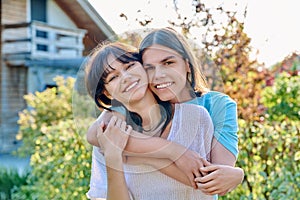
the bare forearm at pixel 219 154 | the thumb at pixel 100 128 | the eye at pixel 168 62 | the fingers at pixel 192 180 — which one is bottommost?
the fingers at pixel 192 180

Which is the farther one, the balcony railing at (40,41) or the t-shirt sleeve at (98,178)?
the balcony railing at (40,41)

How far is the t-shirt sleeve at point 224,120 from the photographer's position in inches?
40.9

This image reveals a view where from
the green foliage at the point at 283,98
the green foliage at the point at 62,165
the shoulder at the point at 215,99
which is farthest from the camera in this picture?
the green foliage at the point at 283,98

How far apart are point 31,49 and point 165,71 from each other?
8911 mm

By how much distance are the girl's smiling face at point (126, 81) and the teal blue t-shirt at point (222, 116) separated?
0.38 feet

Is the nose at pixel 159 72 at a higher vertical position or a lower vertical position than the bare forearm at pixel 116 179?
higher

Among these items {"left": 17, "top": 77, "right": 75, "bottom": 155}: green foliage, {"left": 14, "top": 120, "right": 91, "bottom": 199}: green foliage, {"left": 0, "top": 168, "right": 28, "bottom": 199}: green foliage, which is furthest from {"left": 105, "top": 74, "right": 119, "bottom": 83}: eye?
{"left": 17, "top": 77, "right": 75, "bottom": 155}: green foliage

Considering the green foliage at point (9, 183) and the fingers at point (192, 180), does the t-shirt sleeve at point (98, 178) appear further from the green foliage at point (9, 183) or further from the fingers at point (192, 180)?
the green foliage at point (9, 183)

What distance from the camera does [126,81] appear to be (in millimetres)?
956

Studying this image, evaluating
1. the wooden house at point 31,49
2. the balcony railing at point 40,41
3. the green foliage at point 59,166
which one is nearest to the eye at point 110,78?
the green foliage at point 59,166

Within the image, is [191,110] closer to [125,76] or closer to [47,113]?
[125,76]

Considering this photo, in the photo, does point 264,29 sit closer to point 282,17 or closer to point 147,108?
point 282,17

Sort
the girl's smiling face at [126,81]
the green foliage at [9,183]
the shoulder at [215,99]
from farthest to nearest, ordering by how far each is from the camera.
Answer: the green foliage at [9,183] → the shoulder at [215,99] → the girl's smiling face at [126,81]

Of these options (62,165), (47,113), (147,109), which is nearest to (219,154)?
(147,109)
